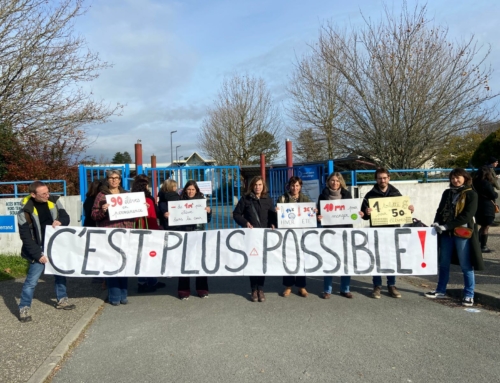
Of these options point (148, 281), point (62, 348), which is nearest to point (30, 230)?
point (62, 348)

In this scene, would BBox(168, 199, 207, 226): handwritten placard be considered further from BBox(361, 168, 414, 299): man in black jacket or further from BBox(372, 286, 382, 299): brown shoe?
BBox(372, 286, 382, 299): brown shoe

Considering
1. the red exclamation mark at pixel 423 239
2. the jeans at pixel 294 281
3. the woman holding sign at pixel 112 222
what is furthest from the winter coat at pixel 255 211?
the red exclamation mark at pixel 423 239

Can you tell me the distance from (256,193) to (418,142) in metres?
9.36

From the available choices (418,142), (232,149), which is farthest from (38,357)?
(232,149)

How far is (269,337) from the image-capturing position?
487cm

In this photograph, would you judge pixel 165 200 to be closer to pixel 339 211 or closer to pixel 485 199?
pixel 339 211

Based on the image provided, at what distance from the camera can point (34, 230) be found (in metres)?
5.83

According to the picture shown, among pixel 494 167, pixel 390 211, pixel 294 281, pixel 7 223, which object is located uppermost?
pixel 494 167

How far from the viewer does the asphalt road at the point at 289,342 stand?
3.96m

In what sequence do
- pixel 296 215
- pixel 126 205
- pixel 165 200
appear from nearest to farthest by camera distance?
pixel 126 205 < pixel 296 215 < pixel 165 200

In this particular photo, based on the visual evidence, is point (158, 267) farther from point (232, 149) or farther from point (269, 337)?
→ point (232, 149)

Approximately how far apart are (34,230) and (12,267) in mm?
3950

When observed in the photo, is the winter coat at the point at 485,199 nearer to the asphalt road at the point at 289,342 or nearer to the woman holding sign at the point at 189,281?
the asphalt road at the point at 289,342

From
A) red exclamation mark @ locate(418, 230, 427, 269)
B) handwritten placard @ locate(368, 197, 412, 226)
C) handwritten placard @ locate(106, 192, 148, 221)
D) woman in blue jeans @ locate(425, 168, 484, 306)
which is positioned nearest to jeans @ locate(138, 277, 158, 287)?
handwritten placard @ locate(106, 192, 148, 221)
